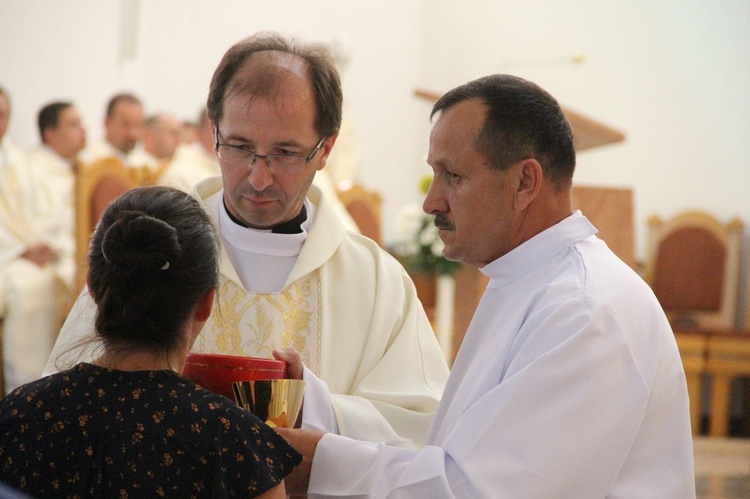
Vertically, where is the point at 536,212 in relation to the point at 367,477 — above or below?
above

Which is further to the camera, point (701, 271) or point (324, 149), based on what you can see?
point (701, 271)

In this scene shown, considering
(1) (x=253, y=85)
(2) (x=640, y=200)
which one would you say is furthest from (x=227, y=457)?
(2) (x=640, y=200)

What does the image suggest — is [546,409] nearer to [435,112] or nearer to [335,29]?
[435,112]

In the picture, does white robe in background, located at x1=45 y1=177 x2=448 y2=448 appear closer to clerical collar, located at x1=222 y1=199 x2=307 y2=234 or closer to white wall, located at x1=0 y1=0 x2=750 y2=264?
clerical collar, located at x1=222 y1=199 x2=307 y2=234

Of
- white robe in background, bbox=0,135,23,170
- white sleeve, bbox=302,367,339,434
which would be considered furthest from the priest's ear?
white robe in background, bbox=0,135,23,170

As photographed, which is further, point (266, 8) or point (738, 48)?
point (266, 8)

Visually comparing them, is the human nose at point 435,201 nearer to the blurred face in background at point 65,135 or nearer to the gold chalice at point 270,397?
the gold chalice at point 270,397

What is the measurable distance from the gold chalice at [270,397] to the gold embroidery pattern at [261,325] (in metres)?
0.66

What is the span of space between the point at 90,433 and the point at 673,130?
10834mm

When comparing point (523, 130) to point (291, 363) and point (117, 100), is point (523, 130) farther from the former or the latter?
point (117, 100)

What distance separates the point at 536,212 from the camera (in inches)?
92.2

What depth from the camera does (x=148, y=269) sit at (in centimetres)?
190

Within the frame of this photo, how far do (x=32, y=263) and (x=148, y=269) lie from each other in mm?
6461

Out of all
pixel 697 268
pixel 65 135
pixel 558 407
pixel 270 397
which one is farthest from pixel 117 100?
pixel 558 407
